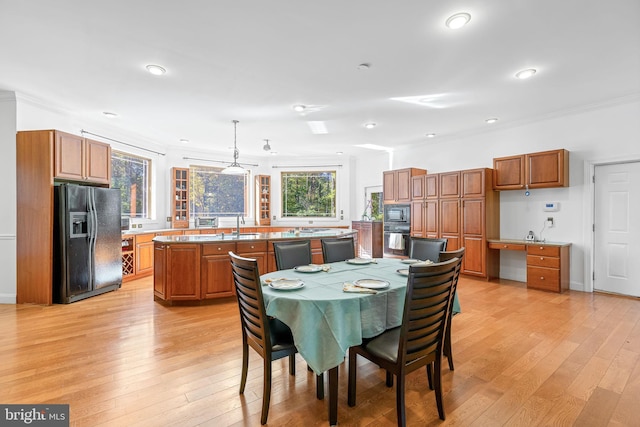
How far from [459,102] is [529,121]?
170 cm

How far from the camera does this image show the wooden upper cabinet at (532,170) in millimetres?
4582

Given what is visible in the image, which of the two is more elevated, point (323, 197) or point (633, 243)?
point (323, 197)

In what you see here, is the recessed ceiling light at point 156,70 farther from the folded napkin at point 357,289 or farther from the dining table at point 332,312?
the folded napkin at point 357,289

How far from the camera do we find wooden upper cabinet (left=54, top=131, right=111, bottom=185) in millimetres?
4073

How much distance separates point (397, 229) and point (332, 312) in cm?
510

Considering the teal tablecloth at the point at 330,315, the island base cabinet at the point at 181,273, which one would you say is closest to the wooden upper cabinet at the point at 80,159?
the island base cabinet at the point at 181,273

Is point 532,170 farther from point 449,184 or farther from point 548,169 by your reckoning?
point 449,184

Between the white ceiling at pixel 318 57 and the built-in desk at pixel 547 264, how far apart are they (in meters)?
2.06

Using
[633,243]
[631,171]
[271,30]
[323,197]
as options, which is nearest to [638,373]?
[633,243]

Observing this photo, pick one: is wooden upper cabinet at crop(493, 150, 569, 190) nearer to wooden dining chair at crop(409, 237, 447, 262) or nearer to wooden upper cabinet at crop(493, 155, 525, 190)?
wooden upper cabinet at crop(493, 155, 525, 190)

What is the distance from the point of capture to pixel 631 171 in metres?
4.23

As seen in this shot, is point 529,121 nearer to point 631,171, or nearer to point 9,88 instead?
point 631,171

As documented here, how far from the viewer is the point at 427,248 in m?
3.24

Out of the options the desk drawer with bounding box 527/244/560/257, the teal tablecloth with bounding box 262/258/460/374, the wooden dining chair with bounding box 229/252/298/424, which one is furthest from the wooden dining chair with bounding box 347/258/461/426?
the desk drawer with bounding box 527/244/560/257
